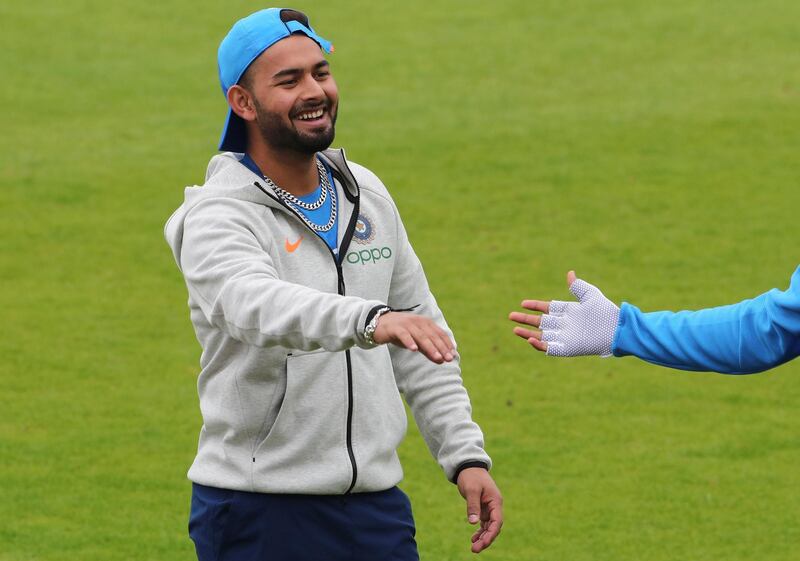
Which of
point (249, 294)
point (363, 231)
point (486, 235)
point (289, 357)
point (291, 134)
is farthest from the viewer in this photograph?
point (486, 235)

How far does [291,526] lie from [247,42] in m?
1.33

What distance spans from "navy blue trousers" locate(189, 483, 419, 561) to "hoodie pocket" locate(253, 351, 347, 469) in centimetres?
13

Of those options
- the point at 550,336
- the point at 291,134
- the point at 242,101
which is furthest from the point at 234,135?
the point at 550,336

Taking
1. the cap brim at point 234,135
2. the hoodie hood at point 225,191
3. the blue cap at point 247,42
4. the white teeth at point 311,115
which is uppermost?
the blue cap at point 247,42

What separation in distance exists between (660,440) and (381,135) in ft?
22.2

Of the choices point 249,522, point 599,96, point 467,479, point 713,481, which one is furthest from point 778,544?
point 599,96

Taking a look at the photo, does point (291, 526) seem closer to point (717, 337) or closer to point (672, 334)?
point (672, 334)

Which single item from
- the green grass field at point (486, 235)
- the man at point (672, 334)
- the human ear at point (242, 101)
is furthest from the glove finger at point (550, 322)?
the green grass field at point (486, 235)

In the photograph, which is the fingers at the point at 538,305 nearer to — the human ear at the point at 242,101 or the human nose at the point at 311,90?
the human nose at the point at 311,90

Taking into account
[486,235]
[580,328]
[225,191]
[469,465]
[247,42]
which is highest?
[247,42]

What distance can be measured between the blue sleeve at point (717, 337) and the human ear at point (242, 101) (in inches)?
46.0

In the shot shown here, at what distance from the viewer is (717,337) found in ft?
13.7

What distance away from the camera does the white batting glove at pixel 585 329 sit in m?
4.25

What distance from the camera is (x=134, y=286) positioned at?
11344 mm
